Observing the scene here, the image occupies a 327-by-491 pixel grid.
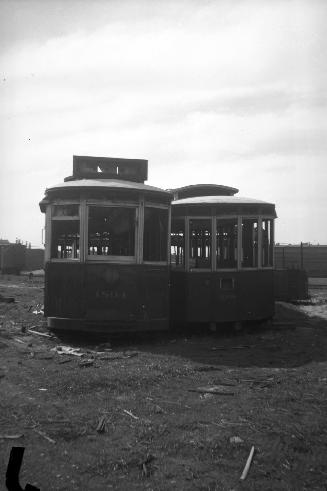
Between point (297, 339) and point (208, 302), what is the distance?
2158 millimetres

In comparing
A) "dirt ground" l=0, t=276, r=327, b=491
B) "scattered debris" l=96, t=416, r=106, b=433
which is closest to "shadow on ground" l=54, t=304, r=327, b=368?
"dirt ground" l=0, t=276, r=327, b=491

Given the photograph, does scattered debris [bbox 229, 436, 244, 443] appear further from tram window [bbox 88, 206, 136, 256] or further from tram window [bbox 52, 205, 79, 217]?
tram window [bbox 52, 205, 79, 217]

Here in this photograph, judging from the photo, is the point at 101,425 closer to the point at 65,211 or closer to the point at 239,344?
the point at 239,344

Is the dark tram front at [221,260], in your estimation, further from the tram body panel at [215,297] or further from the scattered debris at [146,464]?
the scattered debris at [146,464]

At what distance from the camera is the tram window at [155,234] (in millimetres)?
10525

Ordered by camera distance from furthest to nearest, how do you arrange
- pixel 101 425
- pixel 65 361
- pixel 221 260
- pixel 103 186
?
pixel 221 260, pixel 103 186, pixel 65 361, pixel 101 425

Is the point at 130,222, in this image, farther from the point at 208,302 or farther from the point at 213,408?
the point at 213,408

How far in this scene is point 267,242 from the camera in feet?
40.3

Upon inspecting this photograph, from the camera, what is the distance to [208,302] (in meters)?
11.5

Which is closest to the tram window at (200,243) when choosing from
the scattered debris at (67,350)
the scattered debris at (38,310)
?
the scattered debris at (67,350)

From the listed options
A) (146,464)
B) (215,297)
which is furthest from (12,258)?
(146,464)

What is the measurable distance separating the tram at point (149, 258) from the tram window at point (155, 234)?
22 millimetres

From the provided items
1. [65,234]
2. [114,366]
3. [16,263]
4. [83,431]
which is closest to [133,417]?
[83,431]

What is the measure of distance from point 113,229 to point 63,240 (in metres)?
1.28
